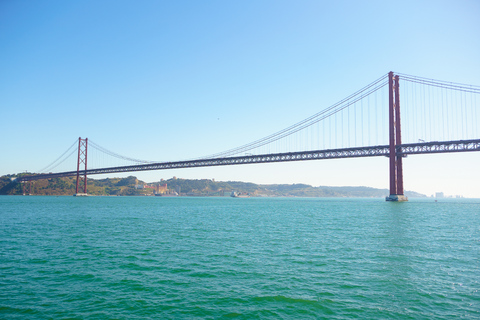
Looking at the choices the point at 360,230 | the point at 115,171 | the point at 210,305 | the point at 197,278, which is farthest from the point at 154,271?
the point at 115,171

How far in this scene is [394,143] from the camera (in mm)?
54594

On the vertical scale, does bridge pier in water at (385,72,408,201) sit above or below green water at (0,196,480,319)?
above

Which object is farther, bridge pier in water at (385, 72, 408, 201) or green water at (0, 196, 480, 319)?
bridge pier in water at (385, 72, 408, 201)

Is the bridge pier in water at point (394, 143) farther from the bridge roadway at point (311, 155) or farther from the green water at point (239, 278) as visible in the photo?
the green water at point (239, 278)

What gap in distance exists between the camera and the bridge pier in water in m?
54.1

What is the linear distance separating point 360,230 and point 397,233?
7.59 feet

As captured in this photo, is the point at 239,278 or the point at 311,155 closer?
the point at 239,278

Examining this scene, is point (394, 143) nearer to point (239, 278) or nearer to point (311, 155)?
point (311, 155)

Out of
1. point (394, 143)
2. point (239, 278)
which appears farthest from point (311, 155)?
point (239, 278)

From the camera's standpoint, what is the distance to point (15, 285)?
923 cm

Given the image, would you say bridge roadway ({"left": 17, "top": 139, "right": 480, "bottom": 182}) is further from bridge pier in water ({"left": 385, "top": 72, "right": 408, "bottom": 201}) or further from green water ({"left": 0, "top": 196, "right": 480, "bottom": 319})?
green water ({"left": 0, "top": 196, "right": 480, "bottom": 319})

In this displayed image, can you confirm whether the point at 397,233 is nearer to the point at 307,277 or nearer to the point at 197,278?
the point at 307,277

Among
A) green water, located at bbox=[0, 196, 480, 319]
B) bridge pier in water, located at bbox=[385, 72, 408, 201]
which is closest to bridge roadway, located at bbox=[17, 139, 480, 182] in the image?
bridge pier in water, located at bbox=[385, 72, 408, 201]

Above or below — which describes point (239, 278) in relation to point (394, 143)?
below
